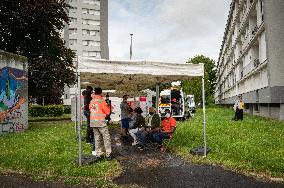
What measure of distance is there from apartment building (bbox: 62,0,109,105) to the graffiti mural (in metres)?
50.7

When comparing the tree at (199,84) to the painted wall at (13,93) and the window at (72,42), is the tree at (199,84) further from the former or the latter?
the painted wall at (13,93)

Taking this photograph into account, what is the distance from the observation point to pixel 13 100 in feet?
61.5

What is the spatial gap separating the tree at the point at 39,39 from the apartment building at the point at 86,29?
42.4 meters

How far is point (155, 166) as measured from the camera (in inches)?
348

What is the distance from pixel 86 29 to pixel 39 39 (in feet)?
150

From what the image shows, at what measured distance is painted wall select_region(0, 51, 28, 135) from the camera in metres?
17.7

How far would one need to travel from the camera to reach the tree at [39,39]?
24.8 metres

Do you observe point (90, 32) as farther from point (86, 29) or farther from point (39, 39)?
point (39, 39)

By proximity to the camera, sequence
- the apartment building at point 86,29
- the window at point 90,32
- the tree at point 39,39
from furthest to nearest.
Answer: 1. the window at point 90,32
2. the apartment building at point 86,29
3. the tree at point 39,39

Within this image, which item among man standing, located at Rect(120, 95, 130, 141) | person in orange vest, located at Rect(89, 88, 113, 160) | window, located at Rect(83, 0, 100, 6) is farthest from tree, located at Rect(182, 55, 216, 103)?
person in orange vest, located at Rect(89, 88, 113, 160)

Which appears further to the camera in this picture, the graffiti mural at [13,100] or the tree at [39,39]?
the tree at [39,39]

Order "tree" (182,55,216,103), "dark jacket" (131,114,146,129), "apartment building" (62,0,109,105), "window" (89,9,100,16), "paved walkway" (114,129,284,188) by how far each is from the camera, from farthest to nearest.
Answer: "window" (89,9,100,16) < "apartment building" (62,0,109,105) < "tree" (182,55,216,103) < "dark jacket" (131,114,146,129) < "paved walkway" (114,129,284,188)

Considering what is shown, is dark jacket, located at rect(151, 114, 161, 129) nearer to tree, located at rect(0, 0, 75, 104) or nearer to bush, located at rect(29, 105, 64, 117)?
tree, located at rect(0, 0, 75, 104)

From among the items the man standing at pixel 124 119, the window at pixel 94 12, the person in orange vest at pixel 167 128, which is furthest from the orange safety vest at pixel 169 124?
the window at pixel 94 12
